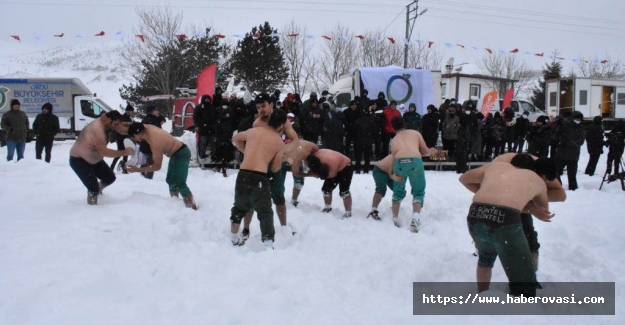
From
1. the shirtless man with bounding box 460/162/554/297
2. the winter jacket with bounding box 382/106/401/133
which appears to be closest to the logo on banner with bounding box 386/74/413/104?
the winter jacket with bounding box 382/106/401/133

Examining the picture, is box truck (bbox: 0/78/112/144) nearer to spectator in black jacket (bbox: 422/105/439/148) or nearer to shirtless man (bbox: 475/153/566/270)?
spectator in black jacket (bbox: 422/105/439/148)

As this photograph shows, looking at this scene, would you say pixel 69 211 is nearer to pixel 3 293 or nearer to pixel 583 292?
pixel 3 293

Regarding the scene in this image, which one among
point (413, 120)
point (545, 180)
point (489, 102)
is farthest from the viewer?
point (489, 102)

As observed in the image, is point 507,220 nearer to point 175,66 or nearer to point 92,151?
point 92,151

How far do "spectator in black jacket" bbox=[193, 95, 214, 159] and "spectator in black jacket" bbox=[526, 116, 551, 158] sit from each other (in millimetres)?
7354

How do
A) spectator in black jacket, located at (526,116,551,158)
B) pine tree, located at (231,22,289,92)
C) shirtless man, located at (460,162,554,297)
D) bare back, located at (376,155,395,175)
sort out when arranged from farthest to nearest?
pine tree, located at (231,22,289,92), spectator in black jacket, located at (526,116,551,158), bare back, located at (376,155,395,175), shirtless man, located at (460,162,554,297)

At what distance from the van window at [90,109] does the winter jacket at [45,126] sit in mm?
9522

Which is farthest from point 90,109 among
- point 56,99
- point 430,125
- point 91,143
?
point 91,143

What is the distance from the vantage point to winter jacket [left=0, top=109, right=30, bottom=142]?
1050 centimetres

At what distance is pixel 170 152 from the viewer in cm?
650

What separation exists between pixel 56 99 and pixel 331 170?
57.4 feet

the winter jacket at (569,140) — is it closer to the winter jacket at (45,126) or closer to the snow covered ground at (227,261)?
the snow covered ground at (227,261)

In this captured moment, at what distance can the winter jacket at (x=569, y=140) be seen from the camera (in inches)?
385

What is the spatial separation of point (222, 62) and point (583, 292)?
27.9 metres
